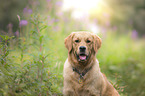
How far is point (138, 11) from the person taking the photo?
41.4 feet

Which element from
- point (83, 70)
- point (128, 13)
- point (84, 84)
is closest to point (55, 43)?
point (83, 70)

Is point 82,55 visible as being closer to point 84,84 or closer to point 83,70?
point 83,70

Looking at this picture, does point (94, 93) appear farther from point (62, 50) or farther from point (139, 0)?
point (139, 0)

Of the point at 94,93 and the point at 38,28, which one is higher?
the point at 38,28

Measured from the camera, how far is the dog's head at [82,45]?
3461 millimetres

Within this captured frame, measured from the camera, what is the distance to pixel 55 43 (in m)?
6.29

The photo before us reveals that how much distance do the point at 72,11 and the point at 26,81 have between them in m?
6.32

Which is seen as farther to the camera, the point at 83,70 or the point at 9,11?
the point at 9,11

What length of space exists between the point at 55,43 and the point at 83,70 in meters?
2.87

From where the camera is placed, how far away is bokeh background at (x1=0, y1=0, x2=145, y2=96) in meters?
3.02

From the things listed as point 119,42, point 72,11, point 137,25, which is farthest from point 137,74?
point 137,25

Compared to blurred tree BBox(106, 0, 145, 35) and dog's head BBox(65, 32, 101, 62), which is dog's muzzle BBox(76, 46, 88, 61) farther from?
blurred tree BBox(106, 0, 145, 35)

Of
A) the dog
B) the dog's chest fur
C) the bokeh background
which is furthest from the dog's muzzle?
the bokeh background

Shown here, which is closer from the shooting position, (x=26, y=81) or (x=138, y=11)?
(x=26, y=81)
